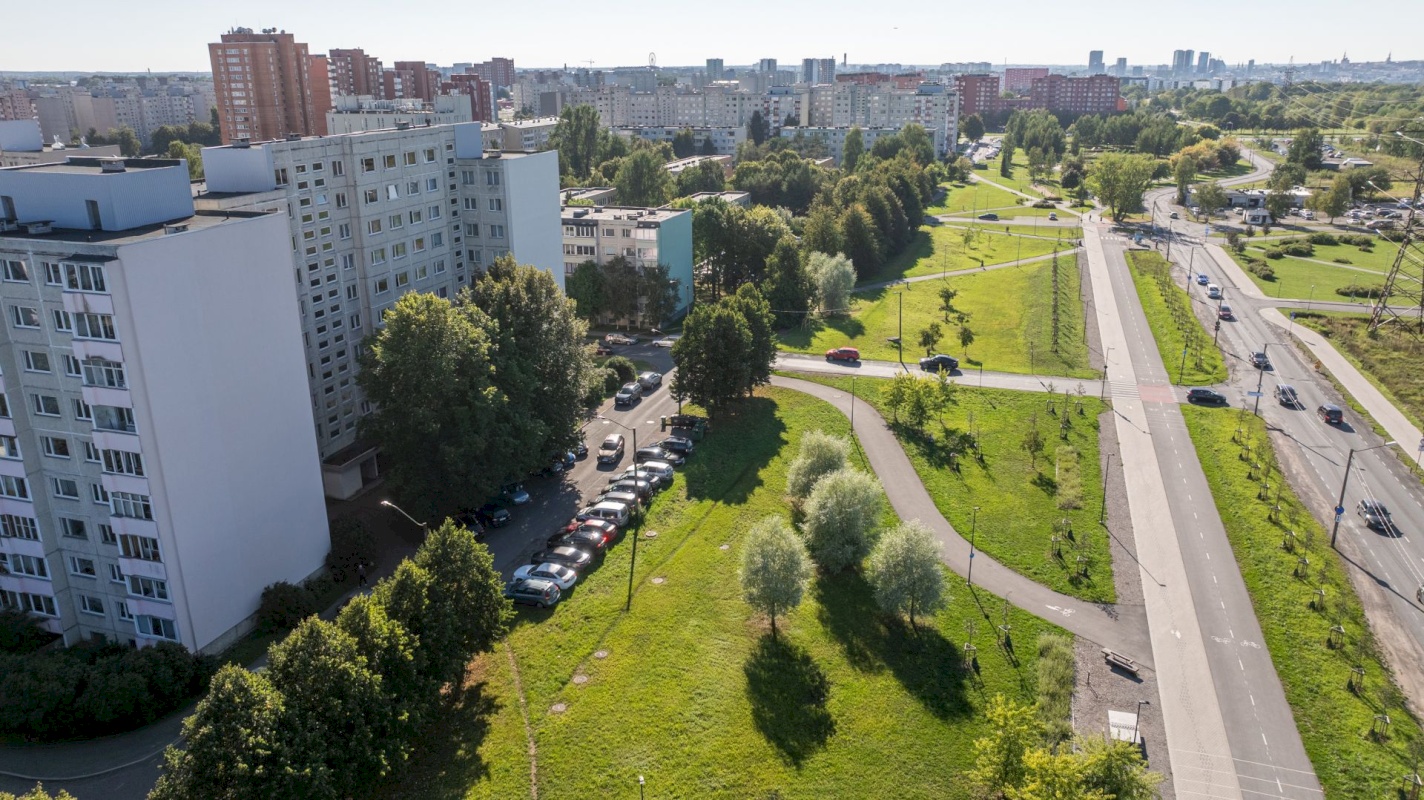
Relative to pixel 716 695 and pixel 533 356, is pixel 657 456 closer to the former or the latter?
pixel 533 356

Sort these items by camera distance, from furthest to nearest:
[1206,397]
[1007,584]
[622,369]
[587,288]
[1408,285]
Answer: [1408,285]
[587,288]
[622,369]
[1206,397]
[1007,584]

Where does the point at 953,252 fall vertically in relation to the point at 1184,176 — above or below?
below

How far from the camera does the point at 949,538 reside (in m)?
51.7

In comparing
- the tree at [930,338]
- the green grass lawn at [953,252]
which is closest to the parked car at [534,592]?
the tree at [930,338]

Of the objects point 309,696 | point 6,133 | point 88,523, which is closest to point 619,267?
point 6,133

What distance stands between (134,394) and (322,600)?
46.2ft

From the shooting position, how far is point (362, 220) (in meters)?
58.8

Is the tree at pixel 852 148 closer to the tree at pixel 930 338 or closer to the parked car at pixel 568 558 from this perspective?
the tree at pixel 930 338

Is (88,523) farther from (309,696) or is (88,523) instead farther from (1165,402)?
(1165,402)

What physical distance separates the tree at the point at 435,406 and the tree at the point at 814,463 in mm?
17564

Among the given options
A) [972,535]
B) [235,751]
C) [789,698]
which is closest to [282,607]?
[235,751]

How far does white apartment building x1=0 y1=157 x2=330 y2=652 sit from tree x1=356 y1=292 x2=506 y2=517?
6665 millimetres

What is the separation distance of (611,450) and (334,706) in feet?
110

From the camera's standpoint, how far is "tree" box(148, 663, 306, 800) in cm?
2777
